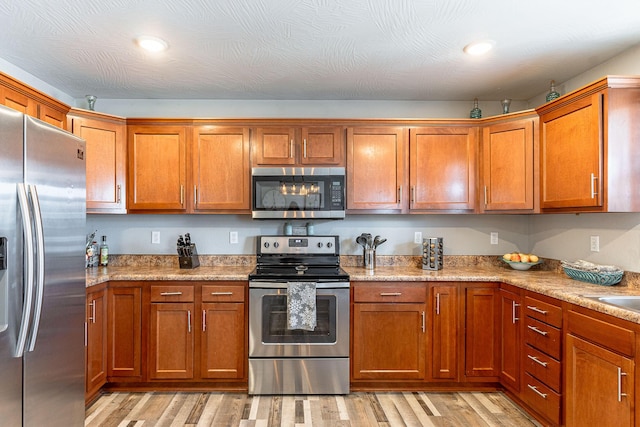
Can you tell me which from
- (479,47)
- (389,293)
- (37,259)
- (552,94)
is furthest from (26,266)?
(552,94)

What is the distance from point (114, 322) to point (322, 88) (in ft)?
8.05

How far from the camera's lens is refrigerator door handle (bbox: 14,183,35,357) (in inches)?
54.8

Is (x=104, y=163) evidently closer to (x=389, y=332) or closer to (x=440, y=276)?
(x=389, y=332)

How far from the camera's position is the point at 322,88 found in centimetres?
303

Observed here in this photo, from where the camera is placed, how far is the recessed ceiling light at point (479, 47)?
2235 mm

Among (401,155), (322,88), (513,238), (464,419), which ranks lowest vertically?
(464,419)

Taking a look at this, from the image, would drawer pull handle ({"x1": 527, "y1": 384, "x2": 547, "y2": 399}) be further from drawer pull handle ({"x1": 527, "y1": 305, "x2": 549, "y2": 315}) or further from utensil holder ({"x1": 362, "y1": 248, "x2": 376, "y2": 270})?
utensil holder ({"x1": 362, "y1": 248, "x2": 376, "y2": 270})

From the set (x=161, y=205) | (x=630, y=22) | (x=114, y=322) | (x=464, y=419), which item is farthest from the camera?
(x=161, y=205)

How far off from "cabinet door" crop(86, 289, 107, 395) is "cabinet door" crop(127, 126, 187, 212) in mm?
806

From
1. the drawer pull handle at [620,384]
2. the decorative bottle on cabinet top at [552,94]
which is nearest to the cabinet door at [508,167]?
the decorative bottle on cabinet top at [552,94]

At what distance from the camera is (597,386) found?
179 centimetres

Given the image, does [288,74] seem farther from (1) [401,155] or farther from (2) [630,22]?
(2) [630,22]

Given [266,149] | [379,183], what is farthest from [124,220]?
[379,183]

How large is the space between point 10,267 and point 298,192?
191 cm
